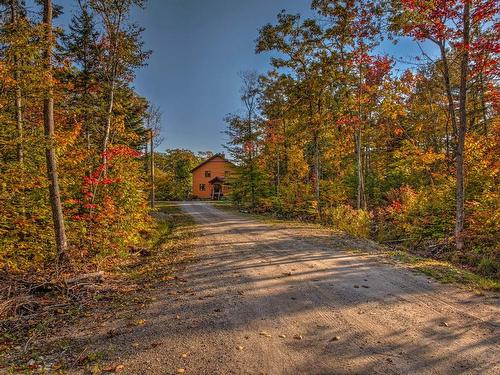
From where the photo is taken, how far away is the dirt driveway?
137 inches

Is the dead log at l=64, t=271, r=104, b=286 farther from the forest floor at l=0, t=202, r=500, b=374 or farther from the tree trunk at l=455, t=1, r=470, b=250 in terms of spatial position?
the tree trunk at l=455, t=1, r=470, b=250

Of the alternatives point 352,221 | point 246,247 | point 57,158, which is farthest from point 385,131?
point 57,158

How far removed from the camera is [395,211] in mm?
13992

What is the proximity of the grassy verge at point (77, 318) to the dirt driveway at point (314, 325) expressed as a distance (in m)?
0.45

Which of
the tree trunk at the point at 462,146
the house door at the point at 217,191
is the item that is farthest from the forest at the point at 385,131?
the house door at the point at 217,191

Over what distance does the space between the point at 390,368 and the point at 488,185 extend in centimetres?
990

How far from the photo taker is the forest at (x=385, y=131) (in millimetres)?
9844

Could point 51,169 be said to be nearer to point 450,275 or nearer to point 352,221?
point 450,275

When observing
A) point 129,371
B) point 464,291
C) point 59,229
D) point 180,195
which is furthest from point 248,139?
point 180,195

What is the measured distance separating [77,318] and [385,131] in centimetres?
2146

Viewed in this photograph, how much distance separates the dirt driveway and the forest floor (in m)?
0.01

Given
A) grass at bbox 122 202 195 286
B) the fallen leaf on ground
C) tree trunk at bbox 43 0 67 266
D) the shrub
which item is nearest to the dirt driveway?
the fallen leaf on ground

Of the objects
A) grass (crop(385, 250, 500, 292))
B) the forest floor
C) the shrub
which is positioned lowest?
the forest floor

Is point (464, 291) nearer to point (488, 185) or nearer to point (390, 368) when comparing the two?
point (390, 368)
